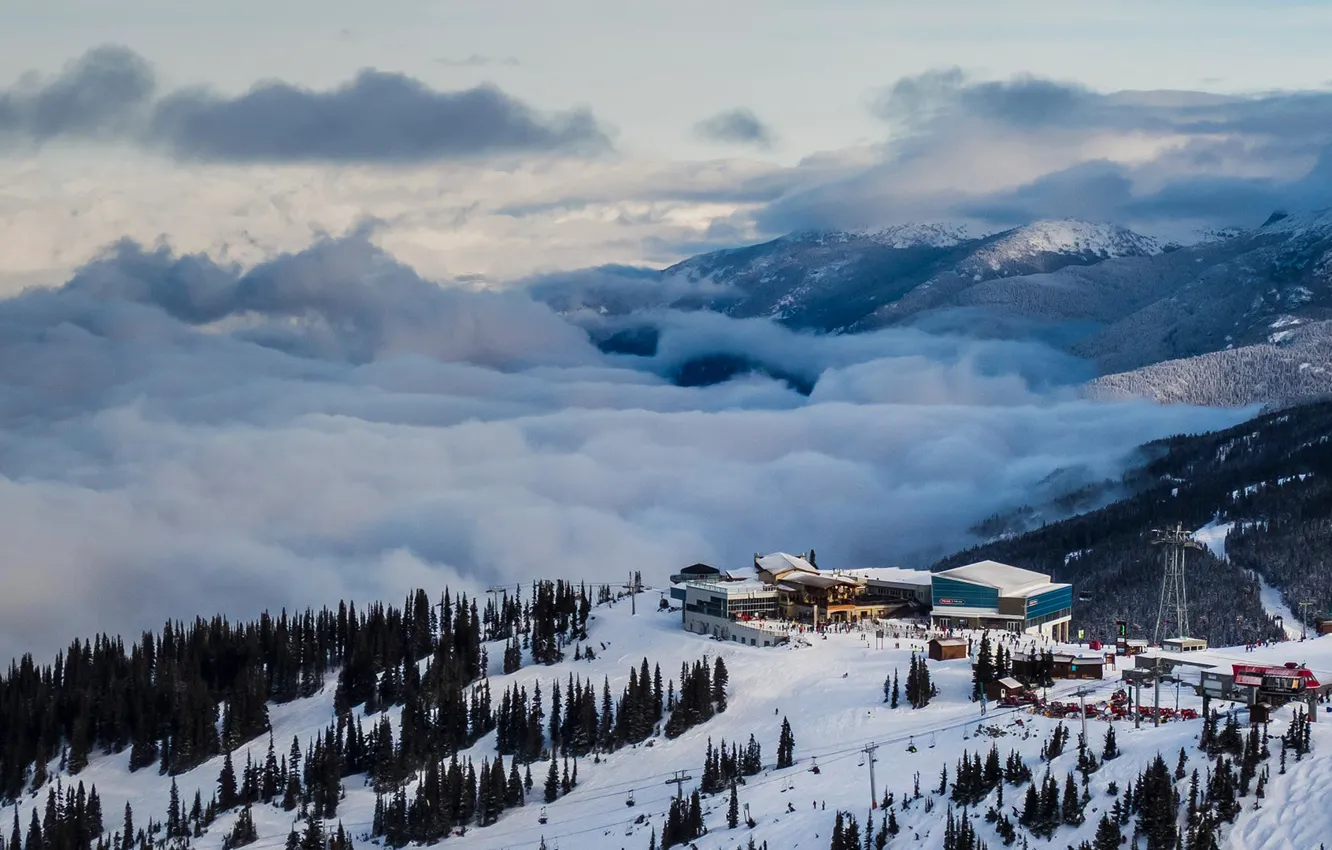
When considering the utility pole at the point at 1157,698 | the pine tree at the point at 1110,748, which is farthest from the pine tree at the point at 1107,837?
the utility pole at the point at 1157,698

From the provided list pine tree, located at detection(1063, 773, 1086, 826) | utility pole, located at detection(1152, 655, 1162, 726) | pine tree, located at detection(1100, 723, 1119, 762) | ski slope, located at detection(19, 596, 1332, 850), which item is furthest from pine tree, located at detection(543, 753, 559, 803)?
pine tree, located at detection(1063, 773, 1086, 826)

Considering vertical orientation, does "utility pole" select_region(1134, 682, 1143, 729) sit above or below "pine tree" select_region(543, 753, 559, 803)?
above

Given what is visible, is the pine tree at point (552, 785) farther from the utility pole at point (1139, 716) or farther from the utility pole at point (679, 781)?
the utility pole at point (1139, 716)

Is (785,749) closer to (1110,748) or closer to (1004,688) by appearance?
(1004,688)

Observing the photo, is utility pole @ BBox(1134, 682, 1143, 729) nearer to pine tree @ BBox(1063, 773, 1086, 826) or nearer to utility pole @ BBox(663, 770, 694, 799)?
pine tree @ BBox(1063, 773, 1086, 826)

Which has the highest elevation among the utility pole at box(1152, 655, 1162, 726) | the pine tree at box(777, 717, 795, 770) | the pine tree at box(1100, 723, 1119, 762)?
the utility pole at box(1152, 655, 1162, 726)

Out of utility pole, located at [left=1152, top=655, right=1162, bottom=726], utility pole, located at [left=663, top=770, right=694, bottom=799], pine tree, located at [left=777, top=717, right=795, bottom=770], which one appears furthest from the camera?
pine tree, located at [left=777, top=717, right=795, bottom=770]

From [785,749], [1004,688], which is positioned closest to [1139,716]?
[1004,688]

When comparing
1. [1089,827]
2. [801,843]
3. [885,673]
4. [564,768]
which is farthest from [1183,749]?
[564,768]

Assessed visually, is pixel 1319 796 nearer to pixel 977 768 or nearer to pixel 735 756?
pixel 977 768

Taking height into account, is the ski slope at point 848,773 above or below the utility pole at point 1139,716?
below

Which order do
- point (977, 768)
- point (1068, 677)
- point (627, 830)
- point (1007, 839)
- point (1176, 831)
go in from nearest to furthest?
1. point (1176, 831)
2. point (1007, 839)
3. point (977, 768)
4. point (627, 830)
5. point (1068, 677)
